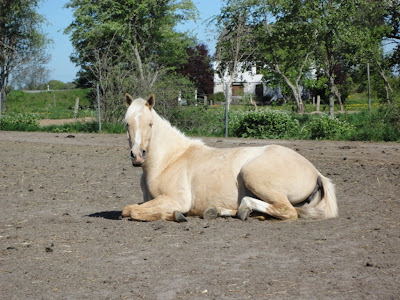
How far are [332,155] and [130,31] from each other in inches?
1626

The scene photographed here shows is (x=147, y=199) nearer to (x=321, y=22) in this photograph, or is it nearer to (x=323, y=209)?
(x=323, y=209)

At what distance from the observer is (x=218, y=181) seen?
6879 mm

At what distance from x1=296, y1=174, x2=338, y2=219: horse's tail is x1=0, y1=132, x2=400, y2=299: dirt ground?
150mm

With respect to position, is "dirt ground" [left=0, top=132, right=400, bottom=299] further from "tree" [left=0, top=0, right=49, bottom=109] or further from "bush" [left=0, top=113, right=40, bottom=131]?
"tree" [left=0, top=0, right=49, bottom=109]

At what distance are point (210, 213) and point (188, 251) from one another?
1399 millimetres

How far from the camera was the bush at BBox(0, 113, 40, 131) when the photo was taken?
26734 mm

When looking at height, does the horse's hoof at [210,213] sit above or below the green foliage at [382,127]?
below

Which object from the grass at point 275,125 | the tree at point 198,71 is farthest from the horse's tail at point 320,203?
the tree at point 198,71

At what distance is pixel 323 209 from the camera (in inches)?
271

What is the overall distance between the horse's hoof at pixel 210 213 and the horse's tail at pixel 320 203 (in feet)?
3.23

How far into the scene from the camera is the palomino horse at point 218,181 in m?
6.65

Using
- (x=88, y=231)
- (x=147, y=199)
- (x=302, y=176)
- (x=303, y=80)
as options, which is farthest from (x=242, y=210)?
(x=303, y=80)

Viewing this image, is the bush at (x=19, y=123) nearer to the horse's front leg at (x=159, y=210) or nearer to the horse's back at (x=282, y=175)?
the horse's front leg at (x=159, y=210)

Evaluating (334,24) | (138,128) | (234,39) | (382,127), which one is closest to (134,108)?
(138,128)
